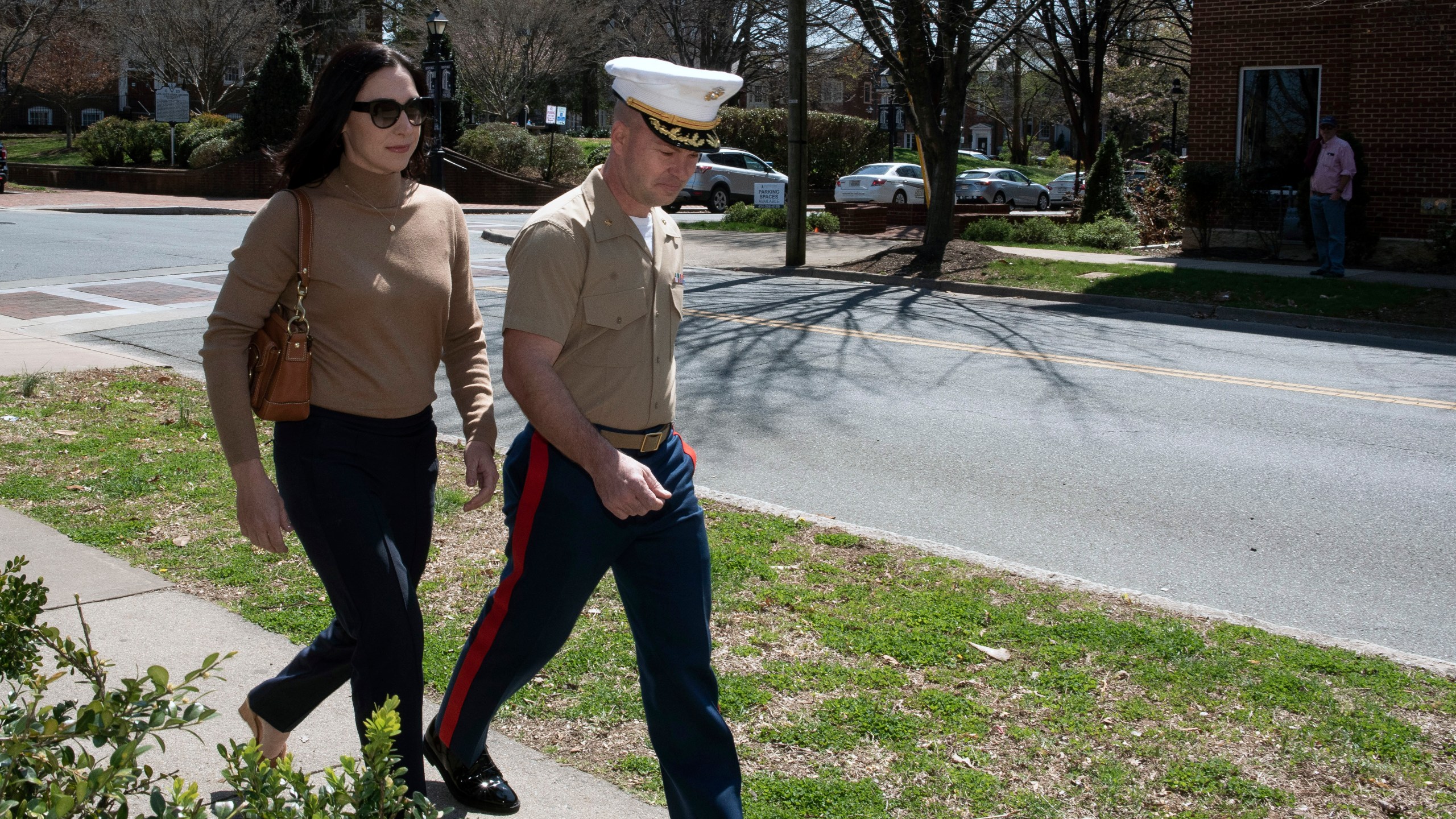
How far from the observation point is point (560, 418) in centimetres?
265

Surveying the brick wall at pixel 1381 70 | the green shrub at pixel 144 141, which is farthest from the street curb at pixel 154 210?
the brick wall at pixel 1381 70

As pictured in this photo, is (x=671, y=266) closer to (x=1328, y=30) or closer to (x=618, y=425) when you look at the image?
(x=618, y=425)

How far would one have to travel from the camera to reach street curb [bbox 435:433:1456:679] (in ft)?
14.1

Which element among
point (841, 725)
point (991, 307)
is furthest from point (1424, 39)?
point (841, 725)

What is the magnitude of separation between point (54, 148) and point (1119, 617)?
5281 centimetres

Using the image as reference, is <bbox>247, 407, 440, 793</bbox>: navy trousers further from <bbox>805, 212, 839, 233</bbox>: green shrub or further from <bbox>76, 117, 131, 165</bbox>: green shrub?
<bbox>76, 117, 131, 165</bbox>: green shrub

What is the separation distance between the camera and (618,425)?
2.83m

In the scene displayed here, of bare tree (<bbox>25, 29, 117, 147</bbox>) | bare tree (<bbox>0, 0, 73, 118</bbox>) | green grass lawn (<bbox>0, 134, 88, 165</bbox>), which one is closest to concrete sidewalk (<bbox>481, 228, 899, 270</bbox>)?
bare tree (<bbox>0, 0, 73, 118</bbox>)

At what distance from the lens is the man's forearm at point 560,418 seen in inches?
104

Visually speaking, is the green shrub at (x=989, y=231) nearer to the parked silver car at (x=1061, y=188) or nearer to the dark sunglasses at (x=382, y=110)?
the dark sunglasses at (x=382, y=110)

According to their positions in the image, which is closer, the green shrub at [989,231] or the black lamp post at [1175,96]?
the green shrub at [989,231]

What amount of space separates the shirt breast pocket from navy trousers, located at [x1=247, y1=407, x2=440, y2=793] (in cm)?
50

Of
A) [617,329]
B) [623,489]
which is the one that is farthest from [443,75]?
[623,489]

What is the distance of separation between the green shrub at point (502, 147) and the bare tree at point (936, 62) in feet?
63.4
